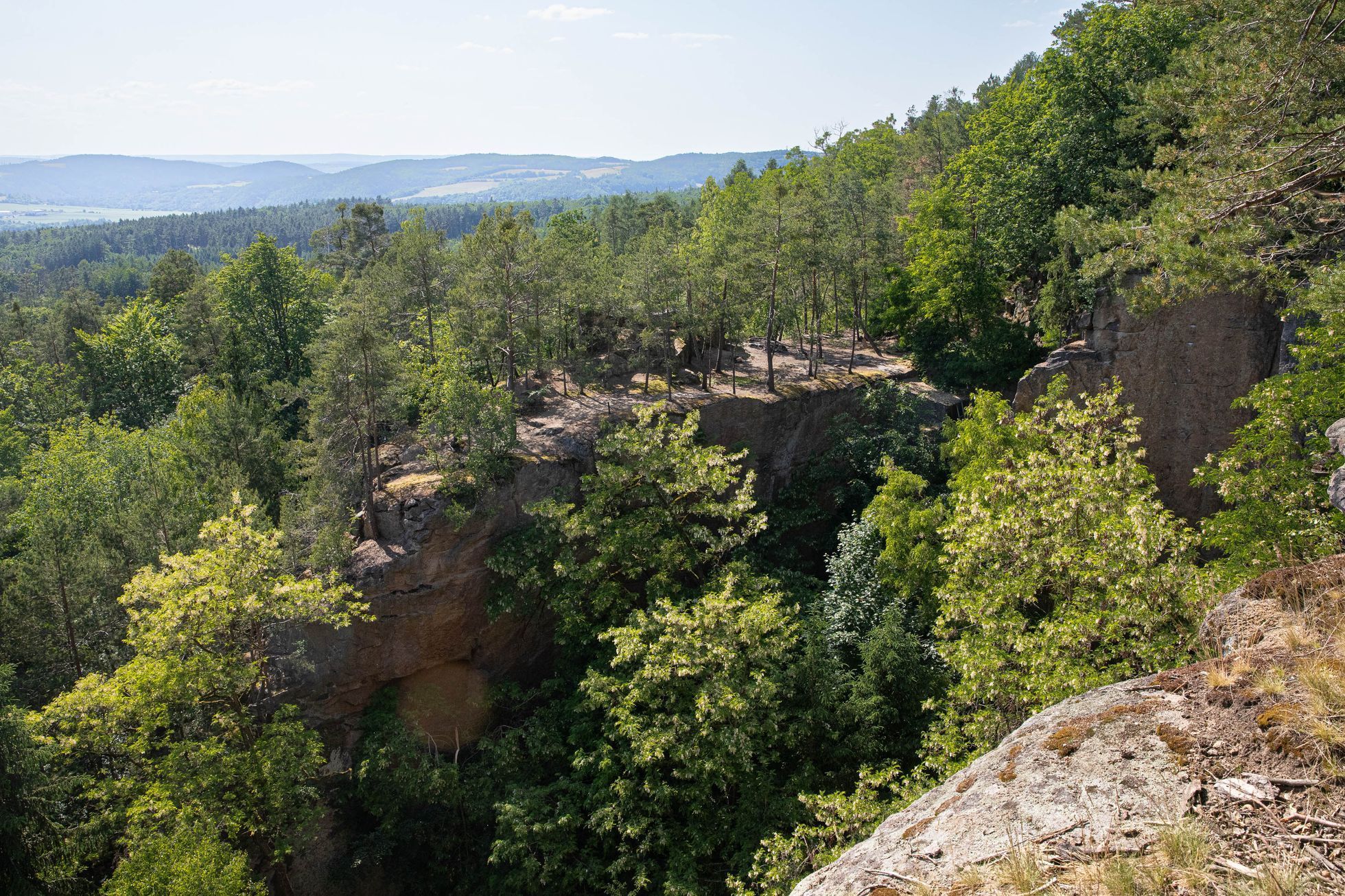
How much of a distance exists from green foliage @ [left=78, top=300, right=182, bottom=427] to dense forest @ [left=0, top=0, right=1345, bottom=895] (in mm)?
→ 12402

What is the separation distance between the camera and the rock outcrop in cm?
636

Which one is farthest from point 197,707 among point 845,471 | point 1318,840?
point 845,471

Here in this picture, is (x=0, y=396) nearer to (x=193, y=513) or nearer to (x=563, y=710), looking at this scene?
(x=193, y=513)

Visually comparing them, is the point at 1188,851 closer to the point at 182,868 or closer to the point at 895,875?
the point at 895,875

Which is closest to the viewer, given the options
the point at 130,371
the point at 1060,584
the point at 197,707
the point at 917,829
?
the point at 917,829

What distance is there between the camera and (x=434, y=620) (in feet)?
86.4

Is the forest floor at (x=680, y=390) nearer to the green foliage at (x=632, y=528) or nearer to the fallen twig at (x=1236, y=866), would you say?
the green foliage at (x=632, y=528)

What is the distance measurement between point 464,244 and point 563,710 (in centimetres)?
2281

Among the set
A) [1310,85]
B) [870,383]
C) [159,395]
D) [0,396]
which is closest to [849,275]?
[870,383]

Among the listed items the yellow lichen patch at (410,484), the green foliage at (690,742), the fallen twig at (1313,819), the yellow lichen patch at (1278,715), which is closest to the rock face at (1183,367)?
the green foliage at (690,742)

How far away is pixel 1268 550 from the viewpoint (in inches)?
539

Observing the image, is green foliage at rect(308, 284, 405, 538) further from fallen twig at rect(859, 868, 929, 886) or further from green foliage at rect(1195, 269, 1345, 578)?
green foliage at rect(1195, 269, 1345, 578)

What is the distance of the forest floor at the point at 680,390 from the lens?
2998 cm

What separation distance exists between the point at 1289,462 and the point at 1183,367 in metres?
12.6
